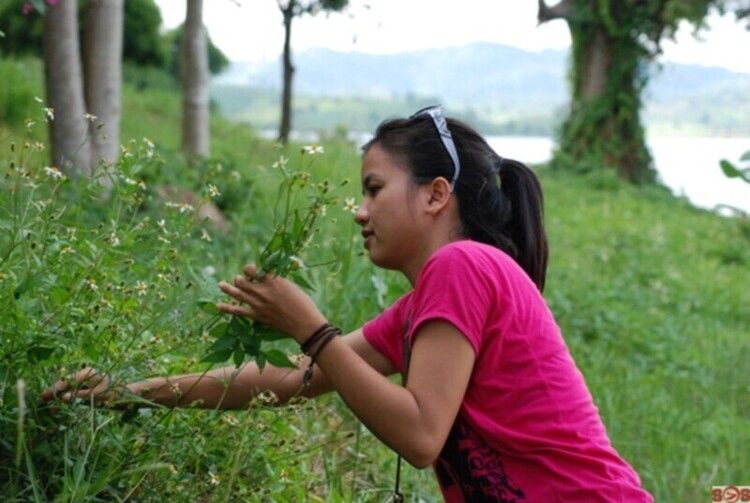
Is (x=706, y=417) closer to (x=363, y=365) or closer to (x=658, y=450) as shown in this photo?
(x=658, y=450)

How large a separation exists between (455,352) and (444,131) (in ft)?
1.85

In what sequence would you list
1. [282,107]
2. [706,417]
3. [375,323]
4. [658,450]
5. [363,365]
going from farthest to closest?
[282,107] → [706,417] → [658,450] → [375,323] → [363,365]

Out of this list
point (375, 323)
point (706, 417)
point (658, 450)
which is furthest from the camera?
point (706, 417)

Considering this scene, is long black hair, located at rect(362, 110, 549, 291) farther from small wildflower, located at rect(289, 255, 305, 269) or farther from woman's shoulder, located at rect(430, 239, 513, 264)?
small wildflower, located at rect(289, 255, 305, 269)

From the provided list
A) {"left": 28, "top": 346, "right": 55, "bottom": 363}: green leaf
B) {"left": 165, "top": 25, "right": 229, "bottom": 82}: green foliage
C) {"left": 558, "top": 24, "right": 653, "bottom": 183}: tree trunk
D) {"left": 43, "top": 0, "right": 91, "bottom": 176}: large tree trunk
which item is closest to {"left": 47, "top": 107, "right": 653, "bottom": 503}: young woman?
{"left": 28, "top": 346, "right": 55, "bottom": 363}: green leaf

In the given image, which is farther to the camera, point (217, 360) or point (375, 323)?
point (375, 323)

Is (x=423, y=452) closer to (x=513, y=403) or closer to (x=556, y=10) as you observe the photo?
(x=513, y=403)

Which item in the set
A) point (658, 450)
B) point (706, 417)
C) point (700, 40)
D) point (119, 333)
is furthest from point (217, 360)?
point (700, 40)

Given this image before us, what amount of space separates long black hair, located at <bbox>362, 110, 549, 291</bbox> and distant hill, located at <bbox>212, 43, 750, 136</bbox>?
80cm

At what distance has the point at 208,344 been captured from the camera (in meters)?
2.98

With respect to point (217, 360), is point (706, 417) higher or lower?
lower

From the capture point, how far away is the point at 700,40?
16953 millimetres

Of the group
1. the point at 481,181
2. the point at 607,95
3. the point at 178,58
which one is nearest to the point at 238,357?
the point at 481,181

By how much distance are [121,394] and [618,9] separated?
1693cm
